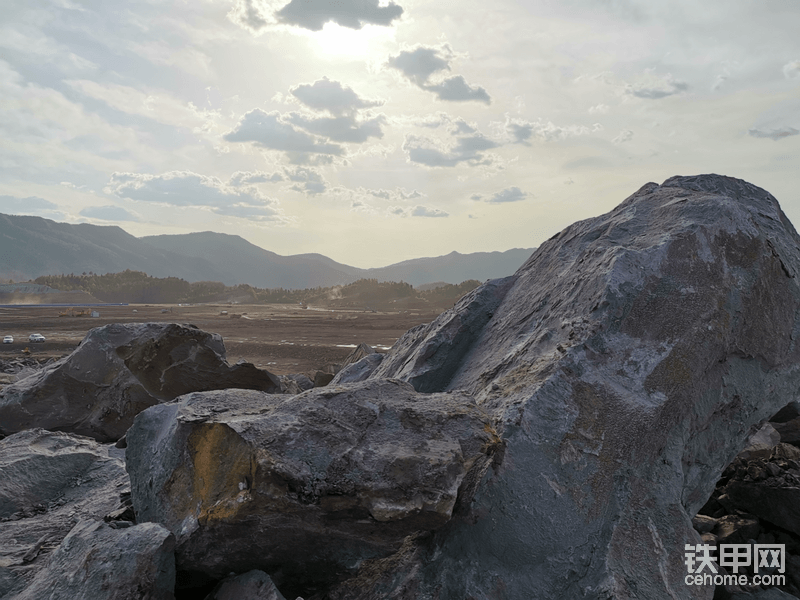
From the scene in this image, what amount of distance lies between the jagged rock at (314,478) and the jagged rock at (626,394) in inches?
11.9

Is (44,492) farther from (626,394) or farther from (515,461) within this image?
(626,394)

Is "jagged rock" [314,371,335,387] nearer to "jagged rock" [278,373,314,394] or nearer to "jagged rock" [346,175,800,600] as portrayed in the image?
"jagged rock" [278,373,314,394]

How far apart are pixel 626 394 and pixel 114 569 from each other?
110 inches

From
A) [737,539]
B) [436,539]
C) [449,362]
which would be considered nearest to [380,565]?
[436,539]

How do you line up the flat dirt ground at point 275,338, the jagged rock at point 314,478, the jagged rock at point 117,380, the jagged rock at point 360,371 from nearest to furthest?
1. the jagged rock at point 314,478
2. the jagged rock at point 360,371
3. the jagged rock at point 117,380
4. the flat dirt ground at point 275,338

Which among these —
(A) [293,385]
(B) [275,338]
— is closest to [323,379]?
(A) [293,385]

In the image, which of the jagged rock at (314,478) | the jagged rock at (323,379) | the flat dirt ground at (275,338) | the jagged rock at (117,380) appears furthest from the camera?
the flat dirt ground at (275,338)

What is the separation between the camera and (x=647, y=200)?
13.6 ft

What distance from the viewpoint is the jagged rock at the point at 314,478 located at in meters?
2.26

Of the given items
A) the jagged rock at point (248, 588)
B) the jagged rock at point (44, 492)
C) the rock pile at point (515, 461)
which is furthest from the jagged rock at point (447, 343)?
the jagged rock at point (44, 492)

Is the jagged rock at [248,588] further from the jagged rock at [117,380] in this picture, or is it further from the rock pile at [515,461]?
the jagged rock at [117,380]

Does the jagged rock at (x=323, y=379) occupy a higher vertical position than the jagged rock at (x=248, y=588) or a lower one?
lower

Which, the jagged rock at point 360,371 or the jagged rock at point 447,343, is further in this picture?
the jagged rock at point 360,371

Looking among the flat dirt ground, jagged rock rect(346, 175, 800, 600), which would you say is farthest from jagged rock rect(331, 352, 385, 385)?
the flat dirt ground
